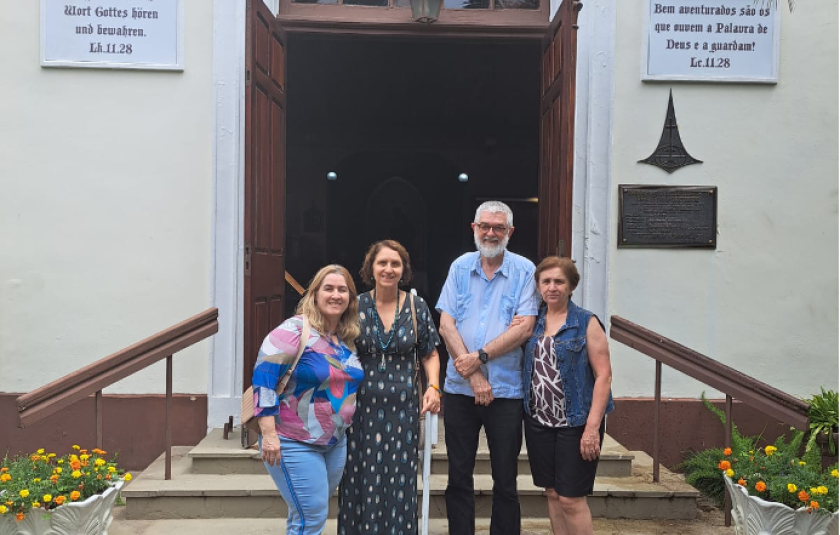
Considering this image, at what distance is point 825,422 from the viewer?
16.4 ft

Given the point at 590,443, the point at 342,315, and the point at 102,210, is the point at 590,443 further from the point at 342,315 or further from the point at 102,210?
the point at 102,210

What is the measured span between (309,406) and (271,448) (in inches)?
9.2

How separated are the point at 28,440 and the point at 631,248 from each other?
4725 millimetres

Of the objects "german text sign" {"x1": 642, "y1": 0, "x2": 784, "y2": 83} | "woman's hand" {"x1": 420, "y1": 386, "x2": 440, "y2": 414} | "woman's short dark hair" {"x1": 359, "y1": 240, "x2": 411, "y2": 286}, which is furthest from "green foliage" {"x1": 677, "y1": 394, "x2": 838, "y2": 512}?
"german text sign" {"x1": 642, "y1": 0, "x2": 784, "y2": 83}

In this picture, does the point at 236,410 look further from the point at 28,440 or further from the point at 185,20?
the point at 185,20

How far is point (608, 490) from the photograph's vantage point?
4566mm

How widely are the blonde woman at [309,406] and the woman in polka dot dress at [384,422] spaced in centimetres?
15

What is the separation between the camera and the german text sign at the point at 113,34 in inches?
220

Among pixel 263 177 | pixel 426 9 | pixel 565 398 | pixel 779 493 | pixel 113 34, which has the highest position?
pixel 426 9

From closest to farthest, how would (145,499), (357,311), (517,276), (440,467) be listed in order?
(357,311)
(517,276)
(145,499)
(440,467)

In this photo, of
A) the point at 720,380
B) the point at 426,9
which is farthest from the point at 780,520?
the point at 426,9

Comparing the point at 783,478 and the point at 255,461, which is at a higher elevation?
the point at 783,478

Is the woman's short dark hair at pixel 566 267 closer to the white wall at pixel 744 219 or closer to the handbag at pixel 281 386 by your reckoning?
the handbag at pixel 281 386

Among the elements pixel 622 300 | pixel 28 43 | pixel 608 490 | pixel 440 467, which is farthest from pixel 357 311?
pixel 28 43
